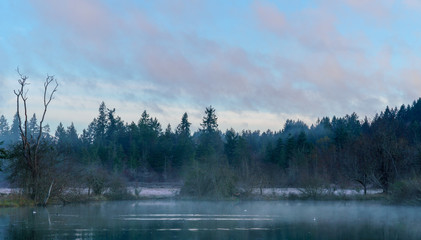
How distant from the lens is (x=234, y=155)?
92.4 metres

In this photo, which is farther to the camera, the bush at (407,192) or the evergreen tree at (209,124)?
the evergreen tree at (209,124)

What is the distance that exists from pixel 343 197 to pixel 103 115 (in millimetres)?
76755

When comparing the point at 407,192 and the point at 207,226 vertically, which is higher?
the point at 407,192

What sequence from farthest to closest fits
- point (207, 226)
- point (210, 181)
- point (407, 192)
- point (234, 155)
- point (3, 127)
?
point (3, 127) → point (234, 155) → point (210, 181) → point (407, 192) → point (207, 226)

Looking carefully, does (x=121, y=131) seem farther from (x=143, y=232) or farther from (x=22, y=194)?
(x=143, y=232)

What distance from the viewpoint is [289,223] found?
1049 inches

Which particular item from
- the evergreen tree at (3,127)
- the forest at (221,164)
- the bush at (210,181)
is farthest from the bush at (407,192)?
the evergreen tree at (3,127)

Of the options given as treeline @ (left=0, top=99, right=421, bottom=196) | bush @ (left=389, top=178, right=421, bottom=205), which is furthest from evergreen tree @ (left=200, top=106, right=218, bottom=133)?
bush @ (left=389, top=178, right=421, bottom=205)

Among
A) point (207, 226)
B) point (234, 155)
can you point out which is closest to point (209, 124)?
point (234, 155)

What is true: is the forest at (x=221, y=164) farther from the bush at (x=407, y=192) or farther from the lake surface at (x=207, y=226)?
the lake surface at (x=207, y=226)

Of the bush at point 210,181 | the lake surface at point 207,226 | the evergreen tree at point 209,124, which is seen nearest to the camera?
the lake surface at point 207,226

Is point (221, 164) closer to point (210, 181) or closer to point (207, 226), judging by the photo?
point (210, 181)

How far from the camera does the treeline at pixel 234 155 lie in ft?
159

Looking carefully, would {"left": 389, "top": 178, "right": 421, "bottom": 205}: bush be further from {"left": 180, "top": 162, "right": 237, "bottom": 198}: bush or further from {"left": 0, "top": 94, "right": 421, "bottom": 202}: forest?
{"left": 180, "top": 162, "right": 237, "bottom": 198}: bush
